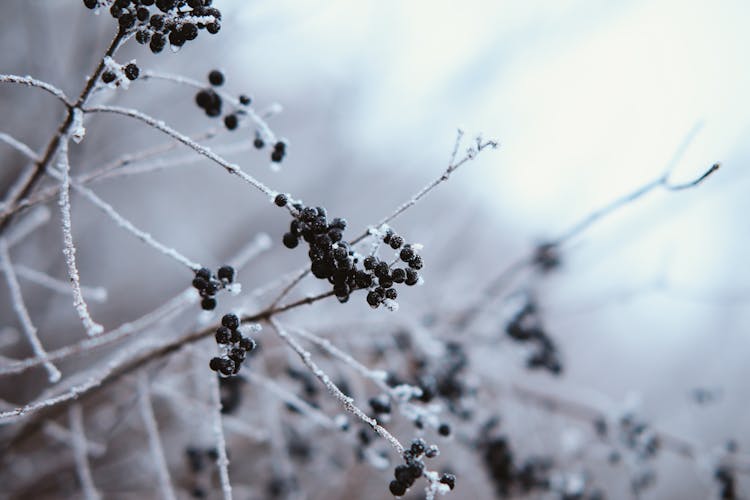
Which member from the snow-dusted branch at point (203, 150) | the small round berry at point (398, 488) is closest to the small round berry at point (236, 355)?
the snow-dusted branch at point (203, 150)

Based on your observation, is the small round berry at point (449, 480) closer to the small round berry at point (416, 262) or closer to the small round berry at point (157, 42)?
the small round berry at point (416, 262)

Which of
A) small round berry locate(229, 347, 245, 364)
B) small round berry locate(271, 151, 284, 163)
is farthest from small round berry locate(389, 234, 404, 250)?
small round berry locate(271, 151, 284, 163)

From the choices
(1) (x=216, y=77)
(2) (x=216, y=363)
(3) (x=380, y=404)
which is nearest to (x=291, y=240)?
(2) (x=216, y=363)

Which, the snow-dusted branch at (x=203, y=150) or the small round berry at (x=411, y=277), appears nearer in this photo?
the snow-dusted branch at (x=203, y=150)

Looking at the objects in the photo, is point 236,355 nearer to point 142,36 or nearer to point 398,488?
point 398,488

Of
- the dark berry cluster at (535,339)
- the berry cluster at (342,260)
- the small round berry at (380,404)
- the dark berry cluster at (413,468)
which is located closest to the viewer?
the berry cluster at (342,260)

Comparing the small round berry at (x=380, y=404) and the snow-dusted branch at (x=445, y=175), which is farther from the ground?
the snow-dusted branch at (x=445, y=175)

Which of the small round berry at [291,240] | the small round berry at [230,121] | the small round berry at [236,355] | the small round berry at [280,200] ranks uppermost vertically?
the small round berry at [230,121]
